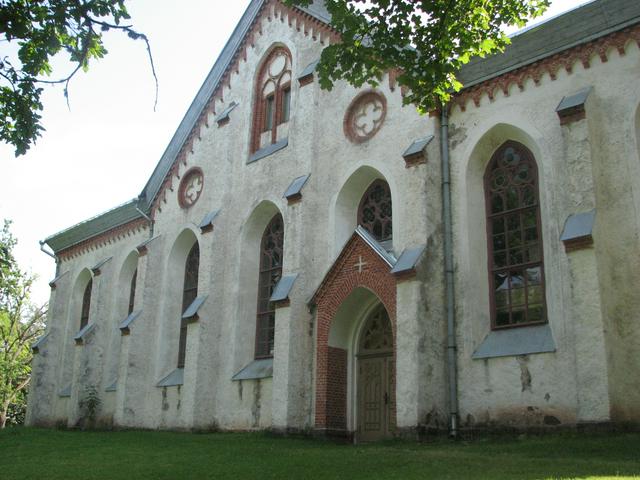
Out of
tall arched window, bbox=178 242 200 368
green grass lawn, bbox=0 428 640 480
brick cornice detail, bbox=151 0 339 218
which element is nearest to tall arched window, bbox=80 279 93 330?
brick cornice detail, bbox=151 0 339 218

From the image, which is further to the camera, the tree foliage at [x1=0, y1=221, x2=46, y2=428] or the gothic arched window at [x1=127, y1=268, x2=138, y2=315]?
the tree foliage at [x1=0, y1=221, x2=46, y2=428]

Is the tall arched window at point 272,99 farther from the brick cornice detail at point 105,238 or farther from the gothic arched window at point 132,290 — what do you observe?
the gothic arched window at point 132,290

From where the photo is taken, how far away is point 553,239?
14.3m

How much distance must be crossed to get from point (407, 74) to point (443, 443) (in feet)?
23.8

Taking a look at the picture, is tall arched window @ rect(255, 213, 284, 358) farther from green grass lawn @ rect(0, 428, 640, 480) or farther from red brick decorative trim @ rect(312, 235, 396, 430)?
green grass lawn @ rect(0, 428, 640, 480)

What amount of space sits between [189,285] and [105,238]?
6680mm

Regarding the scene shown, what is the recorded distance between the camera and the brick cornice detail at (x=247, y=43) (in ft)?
67.6

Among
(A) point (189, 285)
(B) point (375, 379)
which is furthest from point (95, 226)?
(B) point (375, 379)

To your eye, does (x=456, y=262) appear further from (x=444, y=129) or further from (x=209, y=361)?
(x=209, y=361)

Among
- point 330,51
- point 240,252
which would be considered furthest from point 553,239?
point 240,252

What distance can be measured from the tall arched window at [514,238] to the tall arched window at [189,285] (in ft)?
37.4

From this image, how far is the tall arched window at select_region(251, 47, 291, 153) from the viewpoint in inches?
851

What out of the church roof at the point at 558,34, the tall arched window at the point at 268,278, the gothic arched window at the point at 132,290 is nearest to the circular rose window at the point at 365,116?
the church roof at the point at 558,34

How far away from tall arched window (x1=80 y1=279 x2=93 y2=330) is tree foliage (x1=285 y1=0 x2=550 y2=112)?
22.5m
